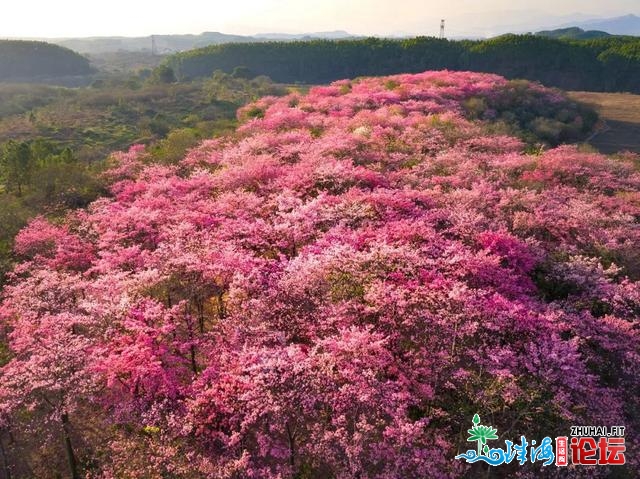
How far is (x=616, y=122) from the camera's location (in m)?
73.0

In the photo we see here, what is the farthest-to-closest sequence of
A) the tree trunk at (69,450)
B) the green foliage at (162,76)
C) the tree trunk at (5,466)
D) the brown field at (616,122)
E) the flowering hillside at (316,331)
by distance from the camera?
1. the green foliage at (162,76)
2. the brown field at (616,122)
3. the tree trunk at (5,466)
4. the tree trunk at (69,450)
5. the flowering hillside at (316,331)

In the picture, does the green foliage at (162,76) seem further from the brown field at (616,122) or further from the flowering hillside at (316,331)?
the flowering hillside at (316,331)

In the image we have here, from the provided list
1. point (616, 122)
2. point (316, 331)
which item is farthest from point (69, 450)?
point (616, 122)

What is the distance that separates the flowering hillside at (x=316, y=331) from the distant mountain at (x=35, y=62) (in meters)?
156

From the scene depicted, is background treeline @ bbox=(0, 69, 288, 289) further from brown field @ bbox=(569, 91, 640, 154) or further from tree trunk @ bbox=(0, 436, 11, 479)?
brown field @ bbox=(569, 91, 640, 154)

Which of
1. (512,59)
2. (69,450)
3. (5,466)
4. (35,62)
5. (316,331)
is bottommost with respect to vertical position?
(5,466)

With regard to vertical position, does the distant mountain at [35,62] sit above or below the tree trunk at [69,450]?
above

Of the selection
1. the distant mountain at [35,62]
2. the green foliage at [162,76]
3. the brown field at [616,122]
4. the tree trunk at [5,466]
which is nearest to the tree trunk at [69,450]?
the tree trunk at [5,466]

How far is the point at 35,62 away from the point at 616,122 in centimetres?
17112

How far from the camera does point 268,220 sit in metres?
23.8

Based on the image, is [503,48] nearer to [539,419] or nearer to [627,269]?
[627,269]

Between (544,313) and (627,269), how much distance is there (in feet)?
29.9

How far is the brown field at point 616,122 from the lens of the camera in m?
62.4

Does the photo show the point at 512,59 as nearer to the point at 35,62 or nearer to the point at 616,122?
the point at 616,122
